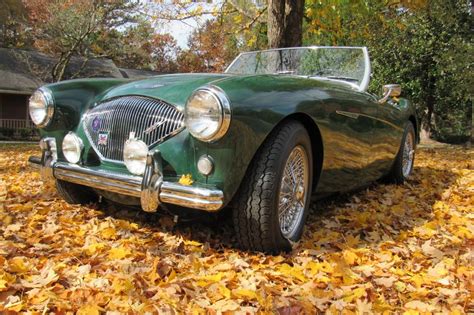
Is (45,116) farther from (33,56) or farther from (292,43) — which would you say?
(33,56)

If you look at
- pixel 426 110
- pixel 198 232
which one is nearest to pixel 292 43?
pixel 198 232

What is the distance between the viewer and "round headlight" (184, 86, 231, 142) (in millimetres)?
2467

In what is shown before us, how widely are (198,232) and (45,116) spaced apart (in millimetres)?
1402

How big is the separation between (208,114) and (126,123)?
0.68m

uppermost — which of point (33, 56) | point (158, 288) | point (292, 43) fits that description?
point (33, 56)

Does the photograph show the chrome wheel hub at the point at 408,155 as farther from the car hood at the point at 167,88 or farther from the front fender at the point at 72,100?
the front fender at the point at 72,100

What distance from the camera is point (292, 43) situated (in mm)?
7836

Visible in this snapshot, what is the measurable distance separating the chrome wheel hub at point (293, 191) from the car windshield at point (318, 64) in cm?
151

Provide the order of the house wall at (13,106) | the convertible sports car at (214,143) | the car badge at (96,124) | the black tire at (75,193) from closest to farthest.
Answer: the convertible sports car at (214,143) → the car badge at (96,124) → the black tire at (75,193) → the house wall at (13,106)

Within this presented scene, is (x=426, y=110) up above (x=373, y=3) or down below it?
below

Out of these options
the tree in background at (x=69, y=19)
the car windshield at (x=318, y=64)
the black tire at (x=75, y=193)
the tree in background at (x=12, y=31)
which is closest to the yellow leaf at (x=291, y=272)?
the black tire at (x=75, y=193)

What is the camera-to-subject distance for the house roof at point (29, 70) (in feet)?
72.4

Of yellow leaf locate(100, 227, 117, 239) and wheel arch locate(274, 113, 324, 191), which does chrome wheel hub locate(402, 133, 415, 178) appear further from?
yellow leaf locate(100, 227, 117, 239)

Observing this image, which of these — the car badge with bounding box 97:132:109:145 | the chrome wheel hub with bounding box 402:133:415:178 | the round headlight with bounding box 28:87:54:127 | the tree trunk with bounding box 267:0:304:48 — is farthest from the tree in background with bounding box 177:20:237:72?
the car badge with bounding box 97:132:109:145
